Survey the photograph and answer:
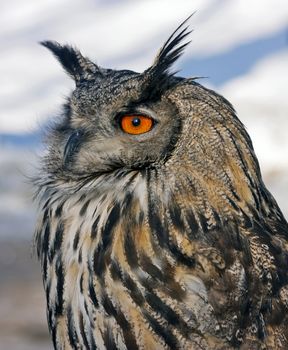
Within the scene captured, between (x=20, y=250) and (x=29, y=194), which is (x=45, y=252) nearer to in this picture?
(x=29, y=194)

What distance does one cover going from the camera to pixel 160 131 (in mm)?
3168

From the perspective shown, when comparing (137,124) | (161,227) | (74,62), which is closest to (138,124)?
(137,124)

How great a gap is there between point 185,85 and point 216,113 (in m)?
0.17

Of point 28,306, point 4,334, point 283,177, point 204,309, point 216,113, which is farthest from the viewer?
point 283,177

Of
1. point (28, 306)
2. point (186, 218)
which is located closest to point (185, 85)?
point (186, 218)

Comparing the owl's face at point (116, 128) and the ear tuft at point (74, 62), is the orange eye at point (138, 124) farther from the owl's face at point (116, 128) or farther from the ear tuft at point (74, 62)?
the ear tuft at point (74, 62)

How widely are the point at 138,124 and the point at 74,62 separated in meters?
0.67

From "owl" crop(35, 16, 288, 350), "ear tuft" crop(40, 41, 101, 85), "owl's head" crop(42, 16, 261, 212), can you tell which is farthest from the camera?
"ear tuft" crop(40, 41, 101, 85)

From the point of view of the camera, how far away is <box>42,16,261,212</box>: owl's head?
3125 mm

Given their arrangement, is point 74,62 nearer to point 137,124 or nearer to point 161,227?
point 137,124

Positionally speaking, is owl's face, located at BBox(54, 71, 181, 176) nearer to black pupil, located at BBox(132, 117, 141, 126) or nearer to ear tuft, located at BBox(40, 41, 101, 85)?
black pupil, located at BBox(132, 117, 141, 126)

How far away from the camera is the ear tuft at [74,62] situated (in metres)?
3.62

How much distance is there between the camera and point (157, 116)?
3180 millimetres

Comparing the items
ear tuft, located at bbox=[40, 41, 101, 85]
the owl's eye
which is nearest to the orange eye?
the owl's eye
